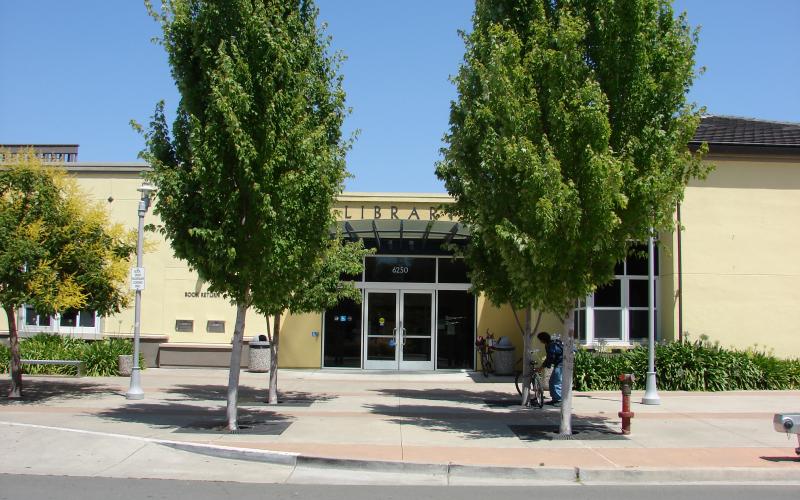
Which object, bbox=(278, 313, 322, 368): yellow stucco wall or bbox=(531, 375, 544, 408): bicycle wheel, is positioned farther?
bbox=(278, 313, 322, 368): yellow stucco wall

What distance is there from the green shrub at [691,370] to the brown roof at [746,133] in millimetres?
5810

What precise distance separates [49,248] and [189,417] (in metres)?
4.44

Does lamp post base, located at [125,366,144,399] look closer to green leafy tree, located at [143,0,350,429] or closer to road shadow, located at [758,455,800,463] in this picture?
green leafy tree, located at [143,0,350,429]

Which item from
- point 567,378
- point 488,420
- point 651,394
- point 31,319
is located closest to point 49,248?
point 488,420

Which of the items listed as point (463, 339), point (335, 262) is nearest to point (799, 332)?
point (463, 339)

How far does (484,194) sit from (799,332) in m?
12.4

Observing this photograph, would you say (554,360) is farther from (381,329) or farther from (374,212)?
(374,212)

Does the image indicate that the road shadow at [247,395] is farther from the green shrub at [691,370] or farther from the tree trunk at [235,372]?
the green shrub at [691,370]

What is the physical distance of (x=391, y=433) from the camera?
446 inches

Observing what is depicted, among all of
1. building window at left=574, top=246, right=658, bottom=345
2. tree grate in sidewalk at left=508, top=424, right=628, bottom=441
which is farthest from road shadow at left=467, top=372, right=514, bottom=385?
tree grate in sidewalk at left=508, top=424, right=628, bottom=441

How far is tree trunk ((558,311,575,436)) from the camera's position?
10.8 m

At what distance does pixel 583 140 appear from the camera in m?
10.1

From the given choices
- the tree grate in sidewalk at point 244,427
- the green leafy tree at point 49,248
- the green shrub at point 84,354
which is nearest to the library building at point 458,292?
the green shrub at point 84,354

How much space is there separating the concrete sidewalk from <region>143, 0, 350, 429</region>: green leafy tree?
164 centimetres
